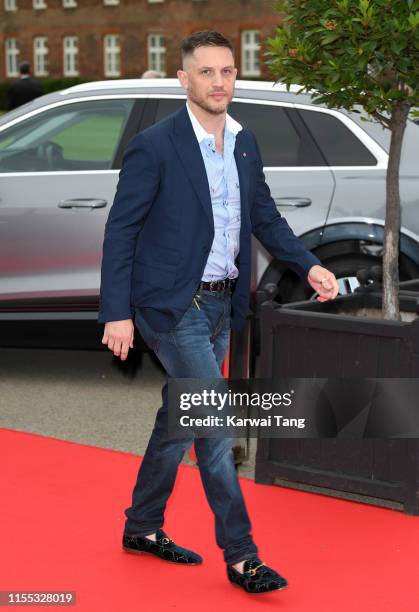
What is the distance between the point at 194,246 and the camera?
4461 mm

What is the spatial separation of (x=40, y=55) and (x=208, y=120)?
6326 cm

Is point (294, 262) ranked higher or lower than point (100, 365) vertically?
higher

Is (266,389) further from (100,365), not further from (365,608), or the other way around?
(100,365)

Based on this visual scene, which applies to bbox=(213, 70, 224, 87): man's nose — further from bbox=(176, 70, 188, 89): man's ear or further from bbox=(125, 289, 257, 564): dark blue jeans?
bbox=(125, 289, 257, 564): dark blue jeans

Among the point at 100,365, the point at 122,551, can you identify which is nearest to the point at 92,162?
the point at 100,365

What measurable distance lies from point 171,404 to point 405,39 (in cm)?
196

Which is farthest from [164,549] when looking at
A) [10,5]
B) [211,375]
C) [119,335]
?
[10,5]

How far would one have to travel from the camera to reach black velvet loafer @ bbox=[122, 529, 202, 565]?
4863 millimetres

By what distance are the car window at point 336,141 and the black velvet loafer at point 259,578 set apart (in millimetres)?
3648

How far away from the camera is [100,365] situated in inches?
343

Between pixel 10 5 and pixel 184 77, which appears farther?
pixel 10 5

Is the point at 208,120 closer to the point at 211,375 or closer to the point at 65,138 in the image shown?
the point at 211,375

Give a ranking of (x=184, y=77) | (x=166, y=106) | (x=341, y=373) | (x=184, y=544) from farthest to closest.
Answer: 1. (x=166, y=106)
2. (x=341, y=373)
3. (x=184, y=544)
4. (x=184, y=77)

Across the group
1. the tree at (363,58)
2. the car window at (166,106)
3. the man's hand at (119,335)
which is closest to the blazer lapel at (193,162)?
the man's hand at (119,335)
